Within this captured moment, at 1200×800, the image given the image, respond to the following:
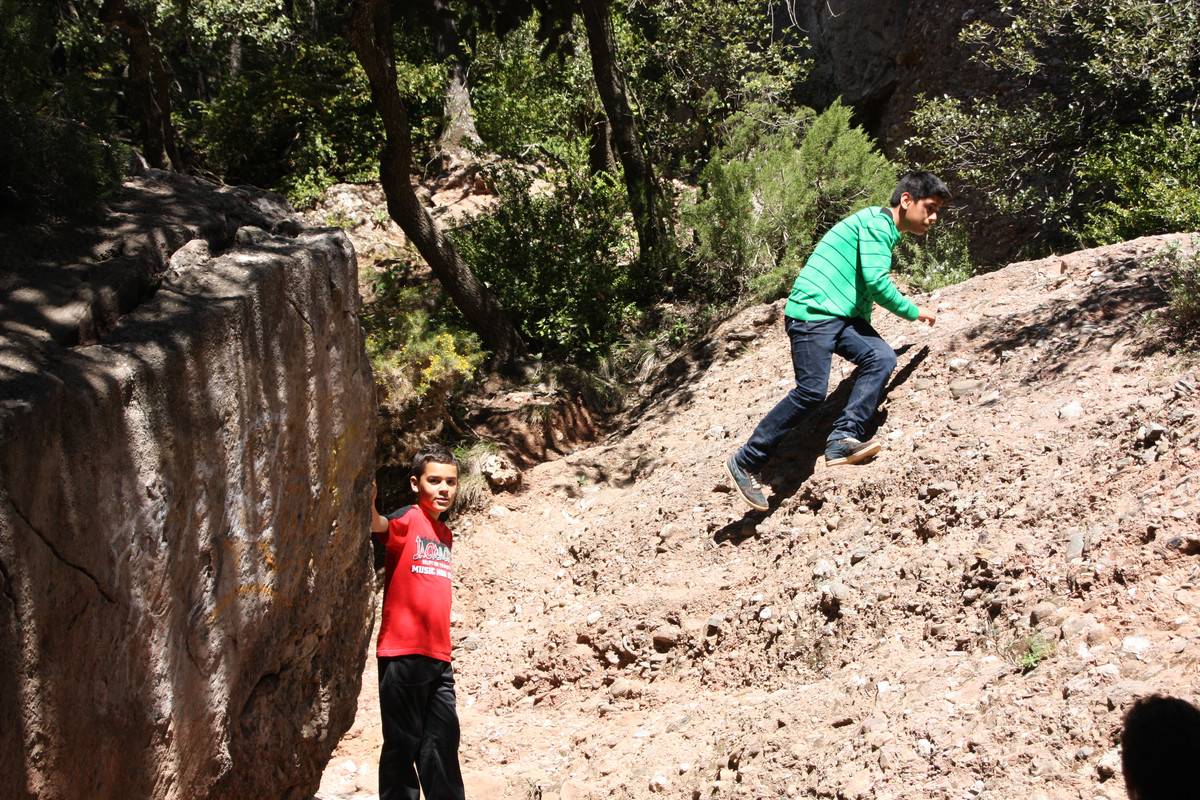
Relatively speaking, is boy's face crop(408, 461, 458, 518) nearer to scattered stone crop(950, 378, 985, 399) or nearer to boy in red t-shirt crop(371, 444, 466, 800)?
boy in red t-shirt crop(371, 444, 466, 800)

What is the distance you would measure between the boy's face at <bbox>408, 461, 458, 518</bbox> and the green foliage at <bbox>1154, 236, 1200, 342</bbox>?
3.46 meters

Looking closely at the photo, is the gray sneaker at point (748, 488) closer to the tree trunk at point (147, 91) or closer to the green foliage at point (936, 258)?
the green foliage at point (936, 258)

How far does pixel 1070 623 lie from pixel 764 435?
1.82 meters

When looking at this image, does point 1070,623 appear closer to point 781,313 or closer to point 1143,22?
point 781,313

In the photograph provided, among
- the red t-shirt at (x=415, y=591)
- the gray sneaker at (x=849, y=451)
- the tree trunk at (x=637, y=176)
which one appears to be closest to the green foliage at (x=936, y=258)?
the tree trunk at (x=637, y=176)

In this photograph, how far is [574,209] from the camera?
982 cm

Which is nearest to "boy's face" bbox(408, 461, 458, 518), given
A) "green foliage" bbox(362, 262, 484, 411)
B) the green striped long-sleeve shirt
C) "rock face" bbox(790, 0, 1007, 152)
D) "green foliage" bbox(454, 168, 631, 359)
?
the green striped long-sleeve shirt

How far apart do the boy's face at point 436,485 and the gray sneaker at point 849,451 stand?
206 centimetres

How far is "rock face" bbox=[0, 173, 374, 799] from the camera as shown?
7.02 feet

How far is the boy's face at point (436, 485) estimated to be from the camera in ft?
12.5

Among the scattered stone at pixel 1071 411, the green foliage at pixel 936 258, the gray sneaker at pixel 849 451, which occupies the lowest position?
the gray sneaker at pixel 849 451

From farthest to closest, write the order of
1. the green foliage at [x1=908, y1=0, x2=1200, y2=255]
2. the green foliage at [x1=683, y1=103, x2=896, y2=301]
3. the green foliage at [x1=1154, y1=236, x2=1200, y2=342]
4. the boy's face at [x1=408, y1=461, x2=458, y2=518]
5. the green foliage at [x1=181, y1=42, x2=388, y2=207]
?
the green foliage at [x1=181, y1=42, x2=388, y2=207] → the green foliage at [x1=683, y1=103, x2=896, y2=301] → the green foliage at [x1=908, y1=0, x2=1200, y2=255] → the green foliage at [x1=1154, y1=236, x2=1200, y2=342] → the boy's face at [x1=408, y1=461, x2=458, y2=518]

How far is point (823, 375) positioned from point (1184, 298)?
5.54 feet

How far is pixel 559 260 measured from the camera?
941 centimetres
